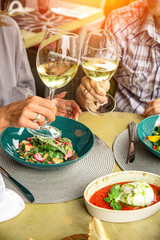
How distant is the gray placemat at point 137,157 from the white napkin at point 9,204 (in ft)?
1.32

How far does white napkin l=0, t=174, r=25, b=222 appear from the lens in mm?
791

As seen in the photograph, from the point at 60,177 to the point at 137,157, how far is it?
33cm

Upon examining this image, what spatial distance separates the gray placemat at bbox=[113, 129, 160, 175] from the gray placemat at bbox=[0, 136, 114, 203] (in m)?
0.04

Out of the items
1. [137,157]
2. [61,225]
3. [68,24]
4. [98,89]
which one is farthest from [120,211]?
[68,24]

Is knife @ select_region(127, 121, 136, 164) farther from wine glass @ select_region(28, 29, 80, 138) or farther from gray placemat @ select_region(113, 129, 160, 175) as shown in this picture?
wine glass @ select_region(28, 29, 80, 138)

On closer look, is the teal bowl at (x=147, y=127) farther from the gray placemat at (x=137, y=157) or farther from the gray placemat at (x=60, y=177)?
the gray placemat at (x=60, y=177)

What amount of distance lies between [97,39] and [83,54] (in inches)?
3.0

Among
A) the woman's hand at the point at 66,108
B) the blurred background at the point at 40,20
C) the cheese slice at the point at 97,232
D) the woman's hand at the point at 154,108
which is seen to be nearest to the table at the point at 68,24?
the blurred background at the point at 40,20

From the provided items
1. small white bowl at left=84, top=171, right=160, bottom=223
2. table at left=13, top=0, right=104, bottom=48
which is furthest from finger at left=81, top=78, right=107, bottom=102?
table at left=13, top=0, right=104, bottom=48

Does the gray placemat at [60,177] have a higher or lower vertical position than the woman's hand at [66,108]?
lower

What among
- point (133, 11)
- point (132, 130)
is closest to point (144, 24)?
point (133, 11)

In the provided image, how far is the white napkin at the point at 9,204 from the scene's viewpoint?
2.59 ft

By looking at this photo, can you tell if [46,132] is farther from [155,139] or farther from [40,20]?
[40,20]

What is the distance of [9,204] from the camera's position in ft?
2.68
